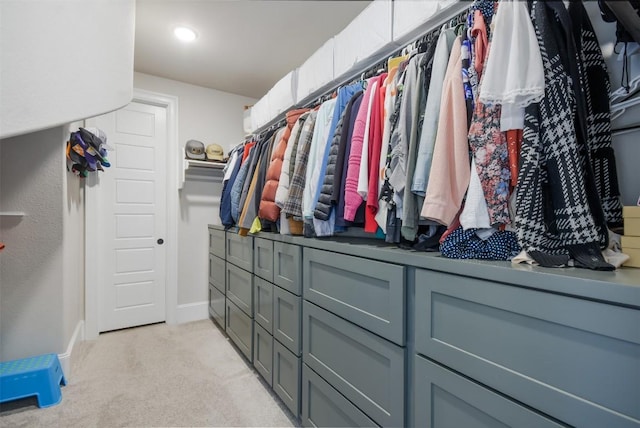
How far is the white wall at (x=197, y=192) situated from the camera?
110 inches

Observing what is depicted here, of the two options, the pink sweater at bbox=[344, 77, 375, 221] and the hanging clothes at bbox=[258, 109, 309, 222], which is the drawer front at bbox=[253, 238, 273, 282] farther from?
the pink sweater at bbox=[344, 77, 375, 221]

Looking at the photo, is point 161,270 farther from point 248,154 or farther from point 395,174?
point 395,174

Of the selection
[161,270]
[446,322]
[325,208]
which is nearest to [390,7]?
[325,208]

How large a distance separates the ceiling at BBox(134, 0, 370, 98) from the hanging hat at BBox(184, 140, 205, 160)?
0.59 metres

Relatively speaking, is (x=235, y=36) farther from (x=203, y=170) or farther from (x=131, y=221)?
(x=131, y=221)

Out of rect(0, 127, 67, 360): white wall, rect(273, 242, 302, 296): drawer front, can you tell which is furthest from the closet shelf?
rect(273, 242, 302, 296): drawer front

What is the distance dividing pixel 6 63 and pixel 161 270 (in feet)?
6.79

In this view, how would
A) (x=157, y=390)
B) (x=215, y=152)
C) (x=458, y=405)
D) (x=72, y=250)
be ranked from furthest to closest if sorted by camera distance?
(x=215, y=152)
(x=72, y=250)
(x=157, y=390)
(x=458, y=405)

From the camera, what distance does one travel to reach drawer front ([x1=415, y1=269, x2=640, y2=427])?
47 centimetres

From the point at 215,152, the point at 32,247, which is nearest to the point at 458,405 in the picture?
the point at 32,247

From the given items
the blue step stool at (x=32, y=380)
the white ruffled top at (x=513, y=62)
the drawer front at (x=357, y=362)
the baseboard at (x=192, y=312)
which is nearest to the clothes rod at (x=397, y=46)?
the white ruffled top at (x=513, y=62)

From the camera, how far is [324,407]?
1180mm

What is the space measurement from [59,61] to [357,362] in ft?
5.36

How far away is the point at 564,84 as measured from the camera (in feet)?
2.05
